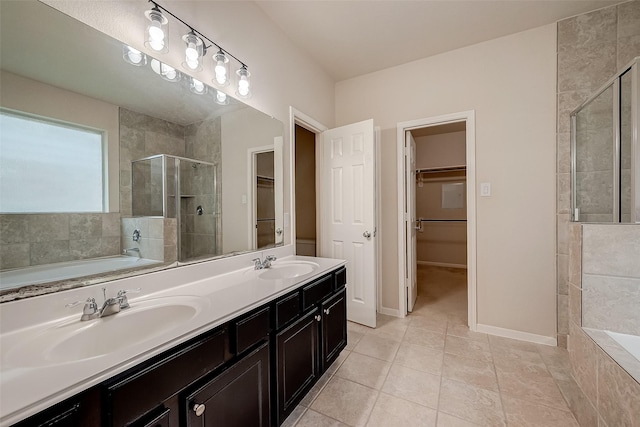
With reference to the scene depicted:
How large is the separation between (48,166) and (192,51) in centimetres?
90

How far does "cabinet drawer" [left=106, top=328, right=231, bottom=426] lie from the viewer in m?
0.67

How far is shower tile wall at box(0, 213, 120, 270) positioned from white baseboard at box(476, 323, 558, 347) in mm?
2970

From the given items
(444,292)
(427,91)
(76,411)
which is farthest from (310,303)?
(444,292)

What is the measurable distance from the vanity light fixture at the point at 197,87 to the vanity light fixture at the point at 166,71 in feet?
0.25

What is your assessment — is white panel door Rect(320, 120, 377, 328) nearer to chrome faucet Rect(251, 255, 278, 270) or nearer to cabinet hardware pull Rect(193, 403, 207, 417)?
chrome faucet Rect(251, 255, 278, 270)

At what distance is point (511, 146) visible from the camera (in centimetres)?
229

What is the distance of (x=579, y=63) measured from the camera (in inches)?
81.7

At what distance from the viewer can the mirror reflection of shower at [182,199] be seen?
48.0 inches

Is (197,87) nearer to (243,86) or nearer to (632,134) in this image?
(243,86)

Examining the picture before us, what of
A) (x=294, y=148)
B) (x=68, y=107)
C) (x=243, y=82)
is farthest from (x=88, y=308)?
(x=294, y=148)

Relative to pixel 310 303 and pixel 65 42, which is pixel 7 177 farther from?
pixel 310 303

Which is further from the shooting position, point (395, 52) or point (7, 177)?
point (395, 52)

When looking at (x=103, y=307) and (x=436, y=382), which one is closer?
(x=103, y=307)

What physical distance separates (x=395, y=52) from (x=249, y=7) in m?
1.47
